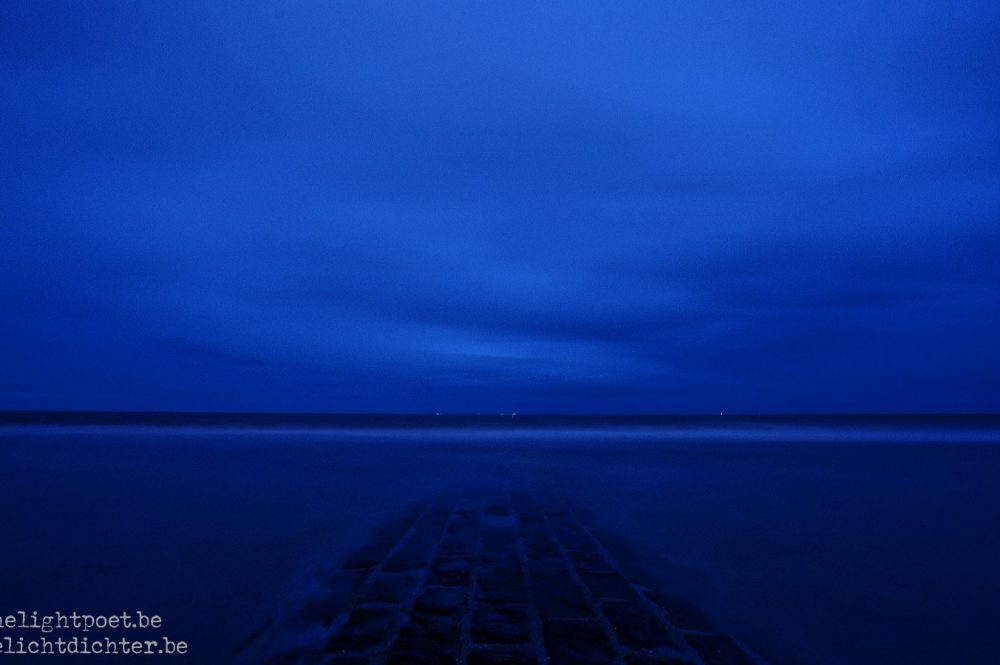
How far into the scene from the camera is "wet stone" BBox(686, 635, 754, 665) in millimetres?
4801

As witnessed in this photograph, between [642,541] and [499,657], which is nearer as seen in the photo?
[499,657]

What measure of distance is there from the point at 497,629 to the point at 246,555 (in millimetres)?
4376

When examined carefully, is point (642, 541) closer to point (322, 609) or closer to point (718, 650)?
point (718, 650)

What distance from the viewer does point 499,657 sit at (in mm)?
4711

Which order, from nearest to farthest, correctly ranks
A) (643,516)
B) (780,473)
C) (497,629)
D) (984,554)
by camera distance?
(497,629) < (984,554) < (643,516) < (780,473)

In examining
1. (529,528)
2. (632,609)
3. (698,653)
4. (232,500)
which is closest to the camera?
(698,653)

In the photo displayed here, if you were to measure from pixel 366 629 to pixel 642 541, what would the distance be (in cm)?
492

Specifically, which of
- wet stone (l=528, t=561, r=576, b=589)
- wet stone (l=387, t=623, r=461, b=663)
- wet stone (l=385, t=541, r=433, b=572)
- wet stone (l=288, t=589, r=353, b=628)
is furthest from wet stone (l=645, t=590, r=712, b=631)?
wet stone (l=288, t=589, r=353, b=628)

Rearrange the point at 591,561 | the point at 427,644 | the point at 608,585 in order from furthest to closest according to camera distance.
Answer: the point at 591,561
the point at 608,585
the point at 427,644

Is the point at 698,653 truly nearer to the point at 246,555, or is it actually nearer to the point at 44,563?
the point at 246,555

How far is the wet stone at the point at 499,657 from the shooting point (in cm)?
462

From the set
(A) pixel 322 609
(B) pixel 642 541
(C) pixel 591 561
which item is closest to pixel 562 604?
(C) pixel 591 561

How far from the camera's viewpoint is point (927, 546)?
30.1ft

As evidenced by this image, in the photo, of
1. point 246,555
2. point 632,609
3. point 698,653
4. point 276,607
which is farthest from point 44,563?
point 698,653
